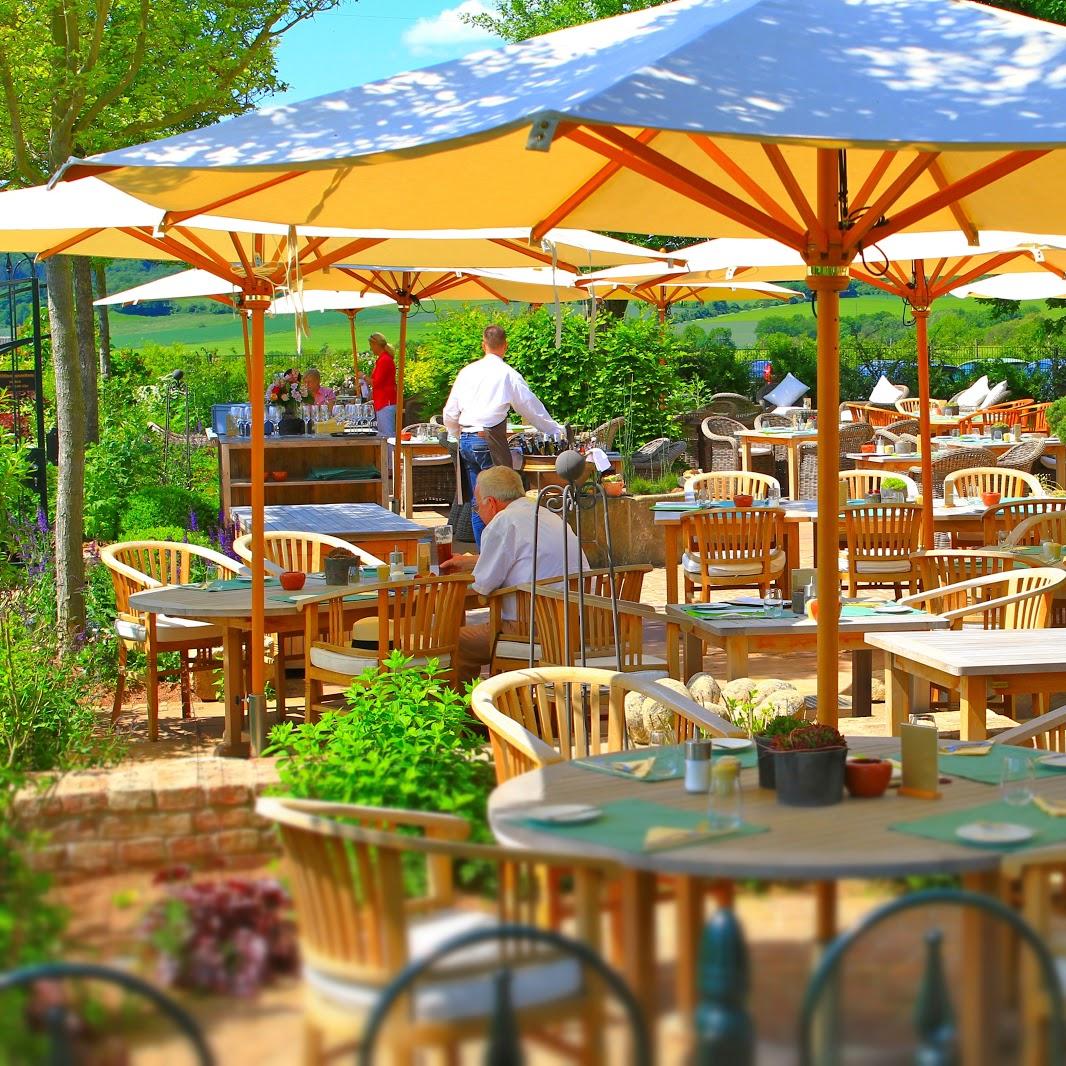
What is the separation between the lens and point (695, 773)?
11.9ft

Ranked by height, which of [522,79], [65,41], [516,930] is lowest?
[516,930]

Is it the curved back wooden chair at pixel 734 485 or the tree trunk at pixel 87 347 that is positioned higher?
the tree trunk at pixel 87 347

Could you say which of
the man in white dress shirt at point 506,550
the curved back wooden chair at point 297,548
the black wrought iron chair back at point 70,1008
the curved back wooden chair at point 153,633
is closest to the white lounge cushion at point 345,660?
the man in white dress shirt at point 506,550

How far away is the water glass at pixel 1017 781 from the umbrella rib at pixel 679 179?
4.95 feet

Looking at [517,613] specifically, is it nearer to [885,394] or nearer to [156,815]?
[156,815]

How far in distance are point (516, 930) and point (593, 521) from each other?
7.92m

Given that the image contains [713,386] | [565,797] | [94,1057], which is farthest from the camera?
[713,386]

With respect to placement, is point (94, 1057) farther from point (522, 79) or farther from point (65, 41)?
point (65, 41)

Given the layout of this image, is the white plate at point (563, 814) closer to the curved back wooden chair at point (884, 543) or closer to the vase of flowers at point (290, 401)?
the curved back wooden chair at point (884, 543)

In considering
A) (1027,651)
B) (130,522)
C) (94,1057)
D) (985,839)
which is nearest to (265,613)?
(1027,651)

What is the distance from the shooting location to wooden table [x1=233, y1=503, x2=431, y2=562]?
8.80 m

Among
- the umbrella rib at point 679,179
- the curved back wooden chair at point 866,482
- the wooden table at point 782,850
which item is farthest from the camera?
the curved back wooden chair at point 866,482

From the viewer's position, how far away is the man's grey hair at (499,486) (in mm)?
7113

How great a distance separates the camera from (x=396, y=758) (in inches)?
171
